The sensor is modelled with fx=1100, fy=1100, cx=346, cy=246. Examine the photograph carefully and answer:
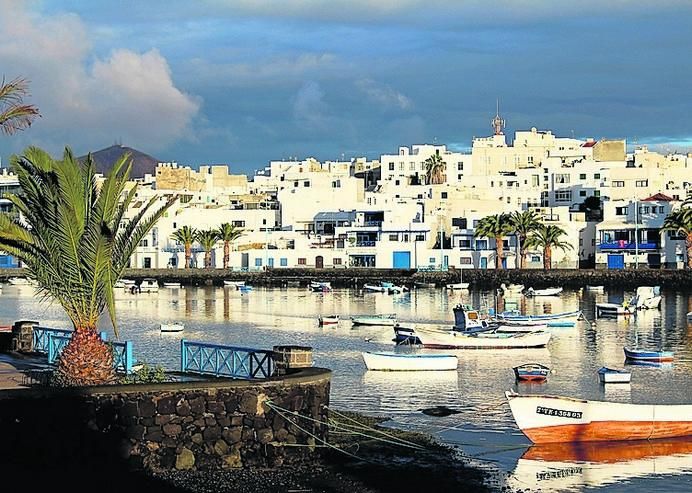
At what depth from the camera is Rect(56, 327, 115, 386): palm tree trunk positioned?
22781 mm

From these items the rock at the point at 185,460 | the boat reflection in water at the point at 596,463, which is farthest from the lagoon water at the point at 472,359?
the rock at the point at 185,460

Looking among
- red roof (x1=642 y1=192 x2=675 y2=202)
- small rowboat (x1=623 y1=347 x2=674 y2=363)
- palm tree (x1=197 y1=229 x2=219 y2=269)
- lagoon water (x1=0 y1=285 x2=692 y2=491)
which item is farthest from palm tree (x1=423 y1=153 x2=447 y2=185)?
small rowboat (x1=623 y1=347 x2=674 y2=363)

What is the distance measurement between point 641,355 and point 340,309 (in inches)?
1568

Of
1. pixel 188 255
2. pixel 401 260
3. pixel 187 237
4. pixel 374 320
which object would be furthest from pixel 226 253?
pixel 374 320

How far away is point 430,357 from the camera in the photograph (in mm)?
44906

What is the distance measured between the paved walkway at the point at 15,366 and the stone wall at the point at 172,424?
11.2ft

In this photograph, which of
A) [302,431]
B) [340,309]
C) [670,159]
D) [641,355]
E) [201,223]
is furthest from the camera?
[670,159]

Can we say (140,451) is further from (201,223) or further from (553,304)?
(201,223)

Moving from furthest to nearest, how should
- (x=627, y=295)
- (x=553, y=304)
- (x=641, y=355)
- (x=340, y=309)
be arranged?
(x=627, y=295), (x=553, y=304), (x=340, y=309), (x=641, y=355)

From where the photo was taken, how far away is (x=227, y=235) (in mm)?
134375

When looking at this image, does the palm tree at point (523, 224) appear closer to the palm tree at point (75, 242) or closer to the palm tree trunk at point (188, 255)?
the palm tree trunk at point (188, 255)

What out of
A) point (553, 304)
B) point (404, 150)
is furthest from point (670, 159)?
point (553, 304)

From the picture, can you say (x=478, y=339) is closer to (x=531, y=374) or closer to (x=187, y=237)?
(x=531, y=374)

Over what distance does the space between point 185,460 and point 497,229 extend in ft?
324
